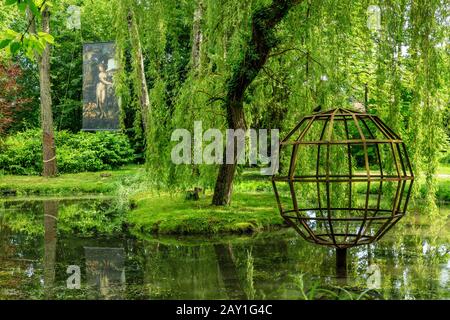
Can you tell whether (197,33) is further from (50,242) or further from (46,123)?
(46,123)

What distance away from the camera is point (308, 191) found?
8555 mm

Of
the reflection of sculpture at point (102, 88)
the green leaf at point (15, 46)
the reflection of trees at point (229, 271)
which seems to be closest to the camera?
the green leaf at point (15, 46)

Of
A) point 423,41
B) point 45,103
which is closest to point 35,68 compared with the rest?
point 45,103

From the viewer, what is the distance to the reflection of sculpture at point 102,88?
19.6m

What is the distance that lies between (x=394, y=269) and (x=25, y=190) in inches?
509

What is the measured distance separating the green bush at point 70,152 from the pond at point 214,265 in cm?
1120

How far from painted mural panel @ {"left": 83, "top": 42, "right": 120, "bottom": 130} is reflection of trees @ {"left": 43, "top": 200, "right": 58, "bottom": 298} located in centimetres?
642

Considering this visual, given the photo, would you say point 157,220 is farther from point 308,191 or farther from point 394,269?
point 394,269

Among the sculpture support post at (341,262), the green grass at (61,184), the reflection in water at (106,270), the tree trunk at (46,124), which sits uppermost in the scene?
the tree trunk at (46,124)

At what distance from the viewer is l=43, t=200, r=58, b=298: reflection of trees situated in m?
5.36

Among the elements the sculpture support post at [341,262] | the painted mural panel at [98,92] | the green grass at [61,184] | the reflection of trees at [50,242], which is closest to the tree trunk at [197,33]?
the reflection of trees at [50,242]

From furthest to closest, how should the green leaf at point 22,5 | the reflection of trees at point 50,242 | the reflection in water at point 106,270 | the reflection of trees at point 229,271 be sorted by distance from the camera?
1. the reflection of trees at point 50,242
2. the reflection in water at point 106,270
3. the reflection of trees at point 229,271
4. the green leaf at point 22,5

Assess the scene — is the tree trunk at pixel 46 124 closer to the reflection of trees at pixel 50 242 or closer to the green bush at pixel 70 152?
the green bush at pixel 70 152

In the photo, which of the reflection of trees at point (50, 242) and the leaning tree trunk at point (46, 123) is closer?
the reflection of trees at point (50, 242)
